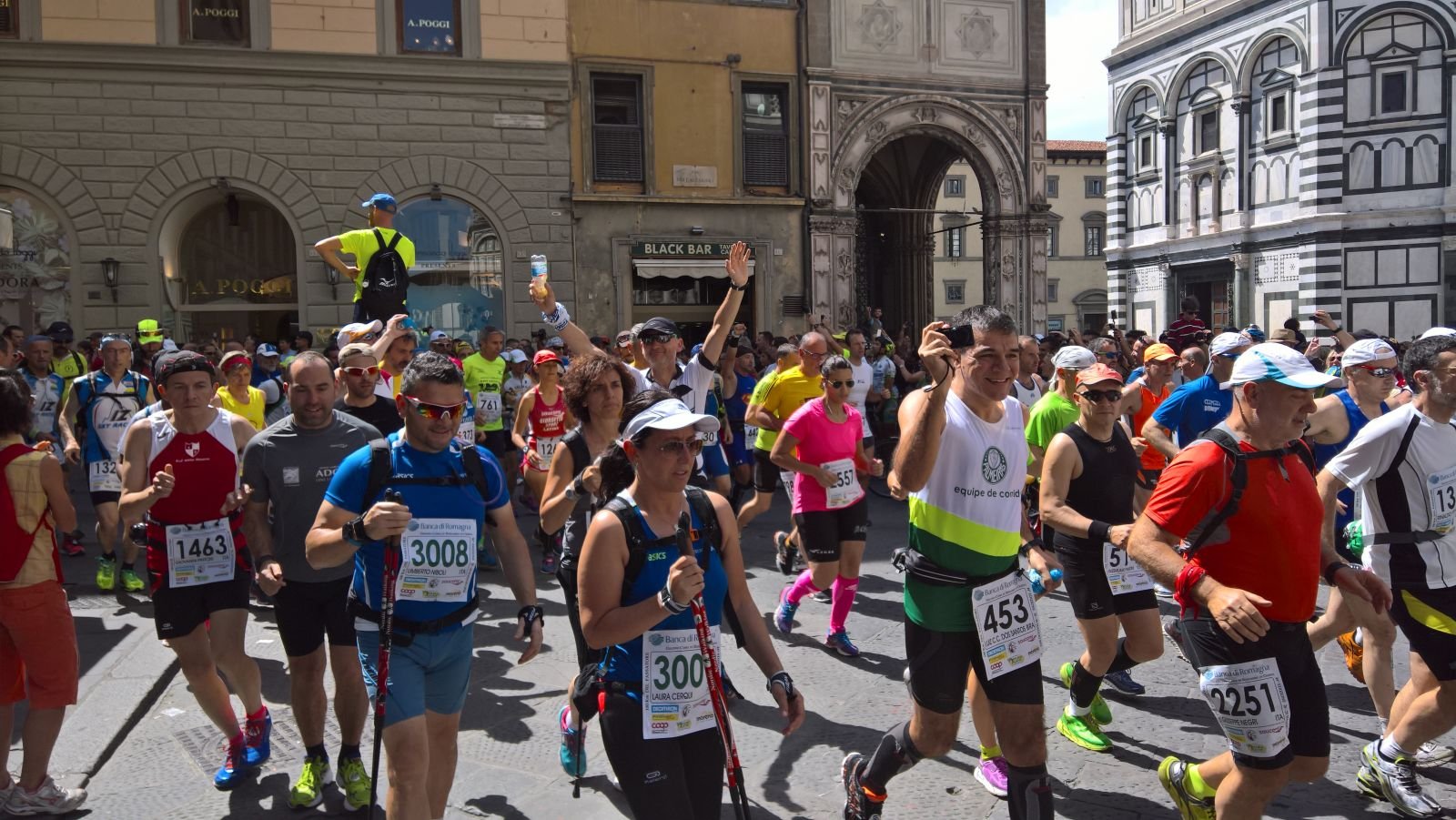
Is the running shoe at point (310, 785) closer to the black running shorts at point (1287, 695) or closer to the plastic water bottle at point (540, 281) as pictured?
the plastic water bottle at point (540, 281)

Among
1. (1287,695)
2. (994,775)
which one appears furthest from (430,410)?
(1287,695)

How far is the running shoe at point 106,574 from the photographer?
8547 mm

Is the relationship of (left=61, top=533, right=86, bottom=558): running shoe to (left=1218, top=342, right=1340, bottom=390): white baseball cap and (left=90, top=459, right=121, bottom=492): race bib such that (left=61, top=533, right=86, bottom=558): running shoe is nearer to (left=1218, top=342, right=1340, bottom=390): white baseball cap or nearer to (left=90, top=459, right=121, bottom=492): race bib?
(left=90, top=459, right=121, bottom=492): race bib

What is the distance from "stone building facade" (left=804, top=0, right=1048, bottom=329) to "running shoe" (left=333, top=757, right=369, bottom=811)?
18934 mm

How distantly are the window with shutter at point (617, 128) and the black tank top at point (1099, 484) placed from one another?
57.5ft

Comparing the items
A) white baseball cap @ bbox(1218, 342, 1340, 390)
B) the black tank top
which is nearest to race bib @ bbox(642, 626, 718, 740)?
white baseball cap @ bbox(1218, 342, 1340, 390)

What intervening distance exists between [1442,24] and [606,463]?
36.4 m

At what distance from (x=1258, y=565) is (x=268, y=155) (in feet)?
63.1

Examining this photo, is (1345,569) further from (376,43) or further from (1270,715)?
(376,43)

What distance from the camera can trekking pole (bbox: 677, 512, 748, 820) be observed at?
333 cm

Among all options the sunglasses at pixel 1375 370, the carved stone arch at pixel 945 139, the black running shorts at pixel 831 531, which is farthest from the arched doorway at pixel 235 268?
the sunglasses at pixel 1375 370

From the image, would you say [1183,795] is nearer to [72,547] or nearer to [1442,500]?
[1442,500]

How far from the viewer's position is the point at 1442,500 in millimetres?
4676

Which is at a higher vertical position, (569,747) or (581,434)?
(581,434)
